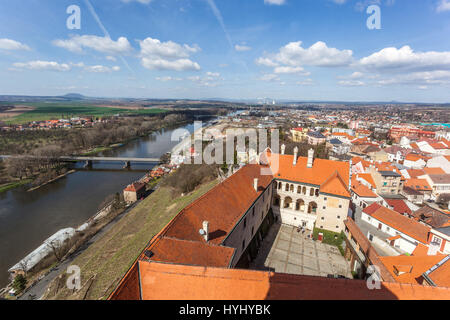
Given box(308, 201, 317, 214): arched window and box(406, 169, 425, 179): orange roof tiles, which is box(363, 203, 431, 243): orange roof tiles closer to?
box(308, 201, 317, 214): arched window

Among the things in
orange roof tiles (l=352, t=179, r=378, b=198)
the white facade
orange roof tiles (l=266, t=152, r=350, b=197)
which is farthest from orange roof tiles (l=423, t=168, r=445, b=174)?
orange roof tiles (l=266, t=152, r=350, b=197)

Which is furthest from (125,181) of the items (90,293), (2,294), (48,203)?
(90,293)

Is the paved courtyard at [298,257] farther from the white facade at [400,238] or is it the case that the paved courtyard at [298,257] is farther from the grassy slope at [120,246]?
the grassy slope at [120,246]

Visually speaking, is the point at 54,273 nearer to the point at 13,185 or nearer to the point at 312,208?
the point at 312,208

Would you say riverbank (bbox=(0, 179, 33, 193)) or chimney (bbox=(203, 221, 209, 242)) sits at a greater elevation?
chimney (bbox=(203, 221, 209, 242))

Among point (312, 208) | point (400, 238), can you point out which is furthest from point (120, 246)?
point (400, 238)

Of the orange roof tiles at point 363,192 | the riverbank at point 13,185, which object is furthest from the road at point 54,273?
the orange roof tiles at point 363,192
